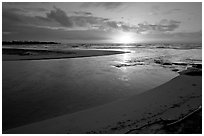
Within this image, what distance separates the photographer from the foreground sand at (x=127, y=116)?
16.5ft

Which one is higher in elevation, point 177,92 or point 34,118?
point 177,92

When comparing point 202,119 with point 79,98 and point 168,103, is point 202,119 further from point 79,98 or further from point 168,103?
point 79,98

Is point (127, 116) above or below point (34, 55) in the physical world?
below

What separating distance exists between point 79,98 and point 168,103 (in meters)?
4.44

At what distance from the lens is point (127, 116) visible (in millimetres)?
5805

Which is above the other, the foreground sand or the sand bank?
the sand bank

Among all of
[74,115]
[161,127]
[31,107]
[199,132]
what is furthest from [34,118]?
[199,132]

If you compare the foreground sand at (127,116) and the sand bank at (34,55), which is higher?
the sand bank at (34,55)

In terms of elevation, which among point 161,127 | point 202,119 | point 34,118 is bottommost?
point 34,118

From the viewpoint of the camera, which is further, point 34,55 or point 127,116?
point 34,55

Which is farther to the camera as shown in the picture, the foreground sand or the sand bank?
the sand bank

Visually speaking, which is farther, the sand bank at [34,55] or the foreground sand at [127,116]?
the sand bank at [34,55]

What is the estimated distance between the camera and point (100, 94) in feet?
28.6

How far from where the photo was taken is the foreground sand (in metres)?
5.04
